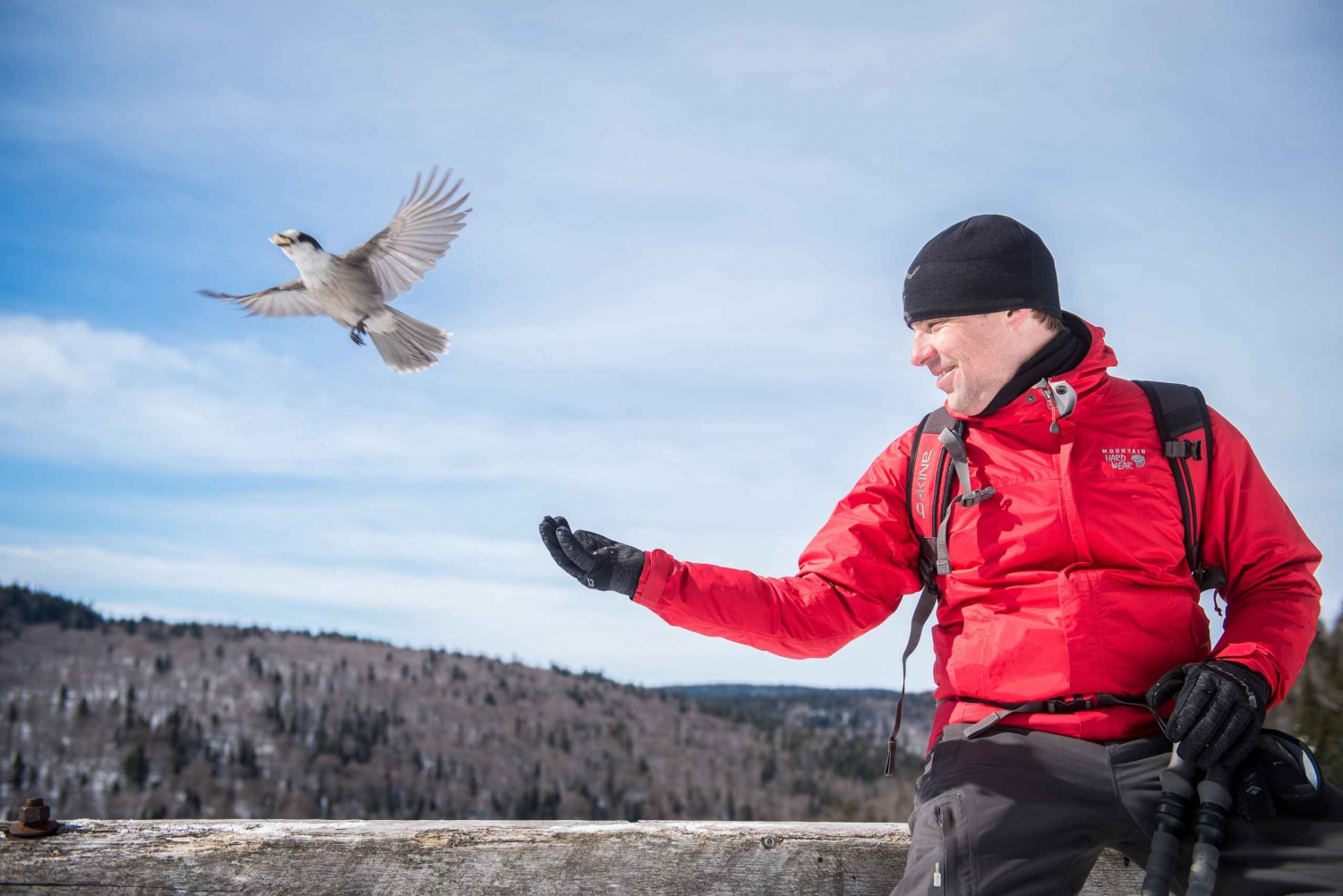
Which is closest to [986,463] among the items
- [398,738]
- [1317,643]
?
[1317,643]

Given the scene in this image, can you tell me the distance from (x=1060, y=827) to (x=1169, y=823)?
19 cm

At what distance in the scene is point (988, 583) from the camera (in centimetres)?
206

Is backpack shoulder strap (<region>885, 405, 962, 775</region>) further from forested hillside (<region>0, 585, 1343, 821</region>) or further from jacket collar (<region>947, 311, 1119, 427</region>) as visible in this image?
forested hillside (<region>0, 585, 1343, 821</region>)

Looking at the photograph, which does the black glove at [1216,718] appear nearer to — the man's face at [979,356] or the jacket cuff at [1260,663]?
the jacket cuff at [1260,663]

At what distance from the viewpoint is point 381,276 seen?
14.9 ft

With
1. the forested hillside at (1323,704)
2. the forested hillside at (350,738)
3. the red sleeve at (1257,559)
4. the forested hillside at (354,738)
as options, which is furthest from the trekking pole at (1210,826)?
the forested hillside at (350,738)

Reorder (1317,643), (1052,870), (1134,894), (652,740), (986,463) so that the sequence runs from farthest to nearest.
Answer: (652,740)
(1317,643)
(986,463)
(1134,894)
(1052,870)

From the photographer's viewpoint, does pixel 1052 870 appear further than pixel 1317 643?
No

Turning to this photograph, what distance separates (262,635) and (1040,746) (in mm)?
30381

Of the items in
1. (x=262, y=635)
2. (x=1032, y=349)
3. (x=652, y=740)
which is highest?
(x=1032, y=349)

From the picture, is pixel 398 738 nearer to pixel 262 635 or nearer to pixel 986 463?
pixel 262 635

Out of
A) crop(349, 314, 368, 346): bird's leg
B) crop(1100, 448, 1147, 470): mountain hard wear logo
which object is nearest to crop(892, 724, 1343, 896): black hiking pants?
crop(1100, 448, 1147, 470): mountain hard wear logo

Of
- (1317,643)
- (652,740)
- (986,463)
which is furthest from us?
(652,740)

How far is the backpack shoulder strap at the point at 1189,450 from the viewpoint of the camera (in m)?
2.06
